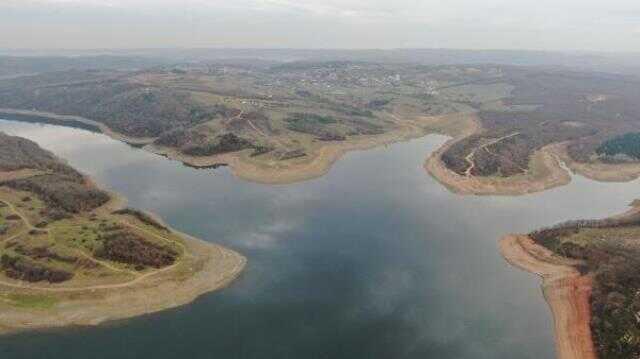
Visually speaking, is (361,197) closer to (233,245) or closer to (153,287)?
(233,245)

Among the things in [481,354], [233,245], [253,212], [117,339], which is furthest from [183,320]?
[253,212]

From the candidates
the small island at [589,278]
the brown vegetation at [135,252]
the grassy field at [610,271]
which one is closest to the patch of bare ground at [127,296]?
the brown vegetation at [135,252]

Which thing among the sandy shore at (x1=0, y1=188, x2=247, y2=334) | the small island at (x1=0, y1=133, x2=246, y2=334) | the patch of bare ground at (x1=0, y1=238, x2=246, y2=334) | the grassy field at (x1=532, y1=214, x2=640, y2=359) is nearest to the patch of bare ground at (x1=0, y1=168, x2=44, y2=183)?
the small island at (x1=0, y1=133, x2=246, y2=334)

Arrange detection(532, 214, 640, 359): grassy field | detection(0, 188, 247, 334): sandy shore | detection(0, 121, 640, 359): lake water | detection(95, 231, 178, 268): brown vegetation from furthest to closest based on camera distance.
Answer: detection(95, 231, 178, 268): brown vegetation < detection(0, 188, 247, 334): sandy shore < detection(532, 214, 640, 359): grassy field < detection(0, 121, 640, 359): lake water

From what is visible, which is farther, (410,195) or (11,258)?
(410,195)

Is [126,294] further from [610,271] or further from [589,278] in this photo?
[610,271]

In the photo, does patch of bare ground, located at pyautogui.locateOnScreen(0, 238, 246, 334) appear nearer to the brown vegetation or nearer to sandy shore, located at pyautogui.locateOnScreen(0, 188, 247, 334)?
sandy shore, located at pyautogui.locateOnScreen(0, 188, 247, 334)
